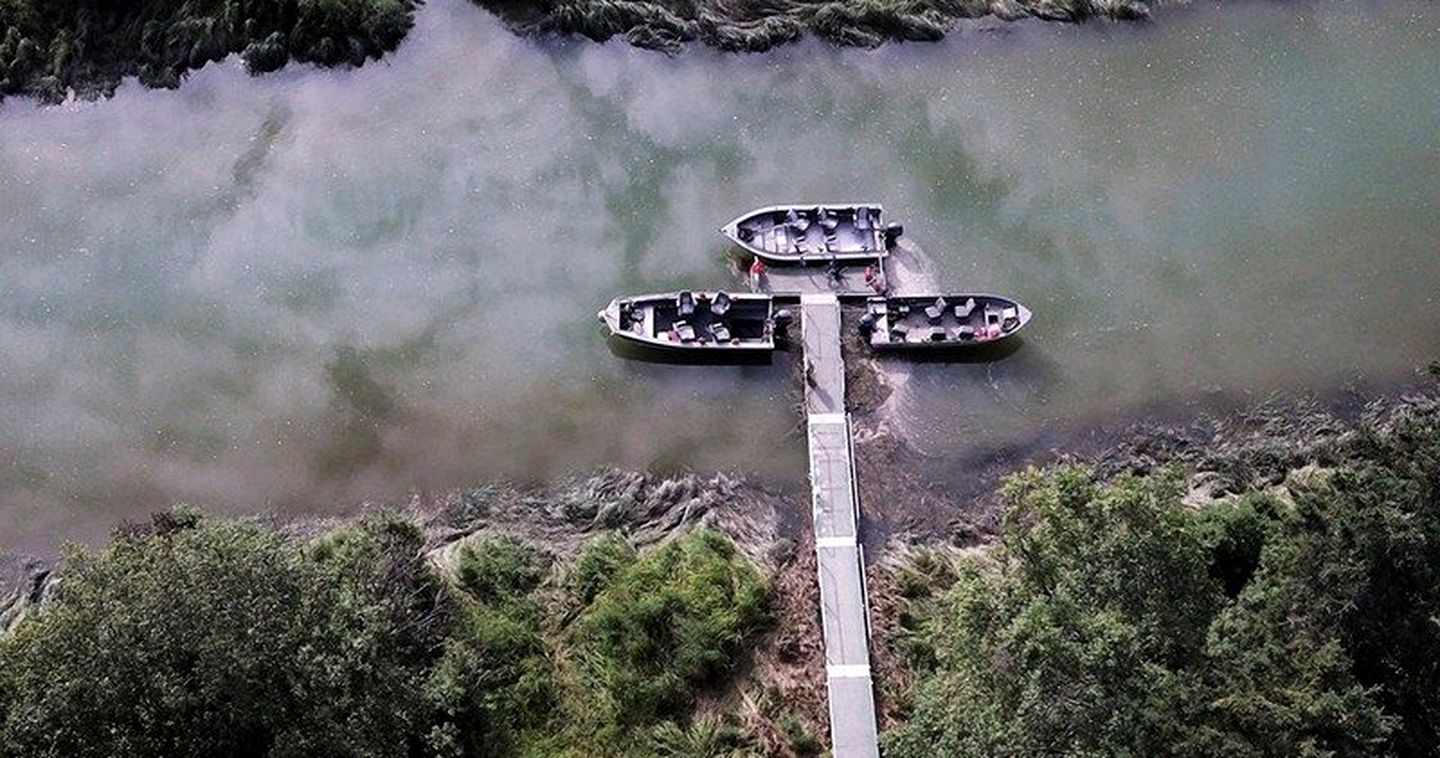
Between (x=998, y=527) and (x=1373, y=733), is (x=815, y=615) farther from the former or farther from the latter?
(x=1373, y=733)

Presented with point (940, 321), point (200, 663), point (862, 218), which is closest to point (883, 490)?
point (940, 321)

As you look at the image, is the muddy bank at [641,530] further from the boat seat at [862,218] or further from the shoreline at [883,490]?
the boat seat at [862,218]

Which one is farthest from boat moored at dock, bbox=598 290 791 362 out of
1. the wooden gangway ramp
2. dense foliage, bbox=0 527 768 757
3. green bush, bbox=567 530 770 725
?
green bush, bbox=567 530 770 725

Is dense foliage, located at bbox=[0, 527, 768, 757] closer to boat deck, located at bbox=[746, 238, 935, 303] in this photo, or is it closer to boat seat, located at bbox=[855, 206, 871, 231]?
boat deck, located at bbox=[746, 238, 935, 303]

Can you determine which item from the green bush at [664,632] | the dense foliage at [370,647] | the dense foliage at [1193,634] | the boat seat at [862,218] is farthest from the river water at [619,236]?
the dense foliage at [1193,634]

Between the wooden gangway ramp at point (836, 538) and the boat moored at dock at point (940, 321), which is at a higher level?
the boat moored at dock at point (940, 321)

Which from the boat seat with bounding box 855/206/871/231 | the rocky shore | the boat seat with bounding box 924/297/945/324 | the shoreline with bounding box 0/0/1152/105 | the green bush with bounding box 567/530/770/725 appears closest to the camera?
the green bush with bounding box 567/530/770/725
